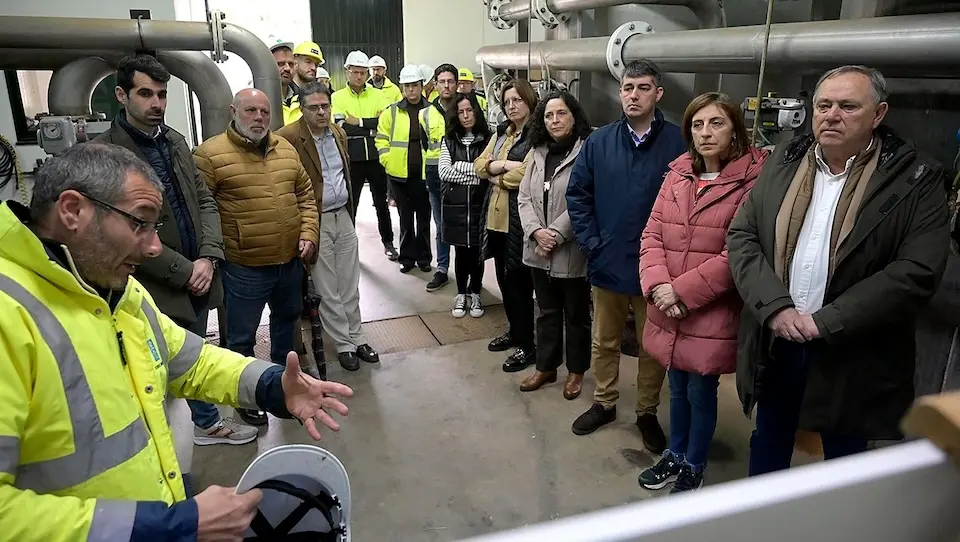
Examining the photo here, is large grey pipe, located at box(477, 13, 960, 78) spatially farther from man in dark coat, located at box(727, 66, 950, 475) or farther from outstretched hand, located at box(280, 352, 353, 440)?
outstretched hand, located at box(280, 352, 353, 440)

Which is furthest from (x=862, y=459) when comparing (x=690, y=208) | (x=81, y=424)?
(x=690, y=208)

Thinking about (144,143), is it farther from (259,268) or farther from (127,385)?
(127,385)

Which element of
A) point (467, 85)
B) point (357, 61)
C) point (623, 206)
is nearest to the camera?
point (623, 206)

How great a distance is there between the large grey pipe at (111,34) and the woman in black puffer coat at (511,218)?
145cm

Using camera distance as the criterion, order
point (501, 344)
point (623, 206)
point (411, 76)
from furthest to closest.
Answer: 1. point (411, 76)
2. point (501, 344)
3. point (623, 206)

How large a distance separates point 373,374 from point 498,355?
686mm

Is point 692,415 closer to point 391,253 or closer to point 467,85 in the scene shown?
point 391,253

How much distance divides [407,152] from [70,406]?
12.0 ft

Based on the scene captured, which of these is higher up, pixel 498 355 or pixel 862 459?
pixel 862 459

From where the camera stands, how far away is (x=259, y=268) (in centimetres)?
271

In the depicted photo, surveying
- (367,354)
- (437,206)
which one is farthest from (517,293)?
(437,206)

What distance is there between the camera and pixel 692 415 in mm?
2238

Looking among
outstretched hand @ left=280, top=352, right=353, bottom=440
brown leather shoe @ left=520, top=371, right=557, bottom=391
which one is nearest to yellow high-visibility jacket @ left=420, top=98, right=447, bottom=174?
brown leather shoe @ left=520, top=371, right=557, bottom=391

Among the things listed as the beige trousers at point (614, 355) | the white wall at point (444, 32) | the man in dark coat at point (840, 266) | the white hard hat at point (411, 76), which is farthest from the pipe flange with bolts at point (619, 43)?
the white wall at point (444, 32)
